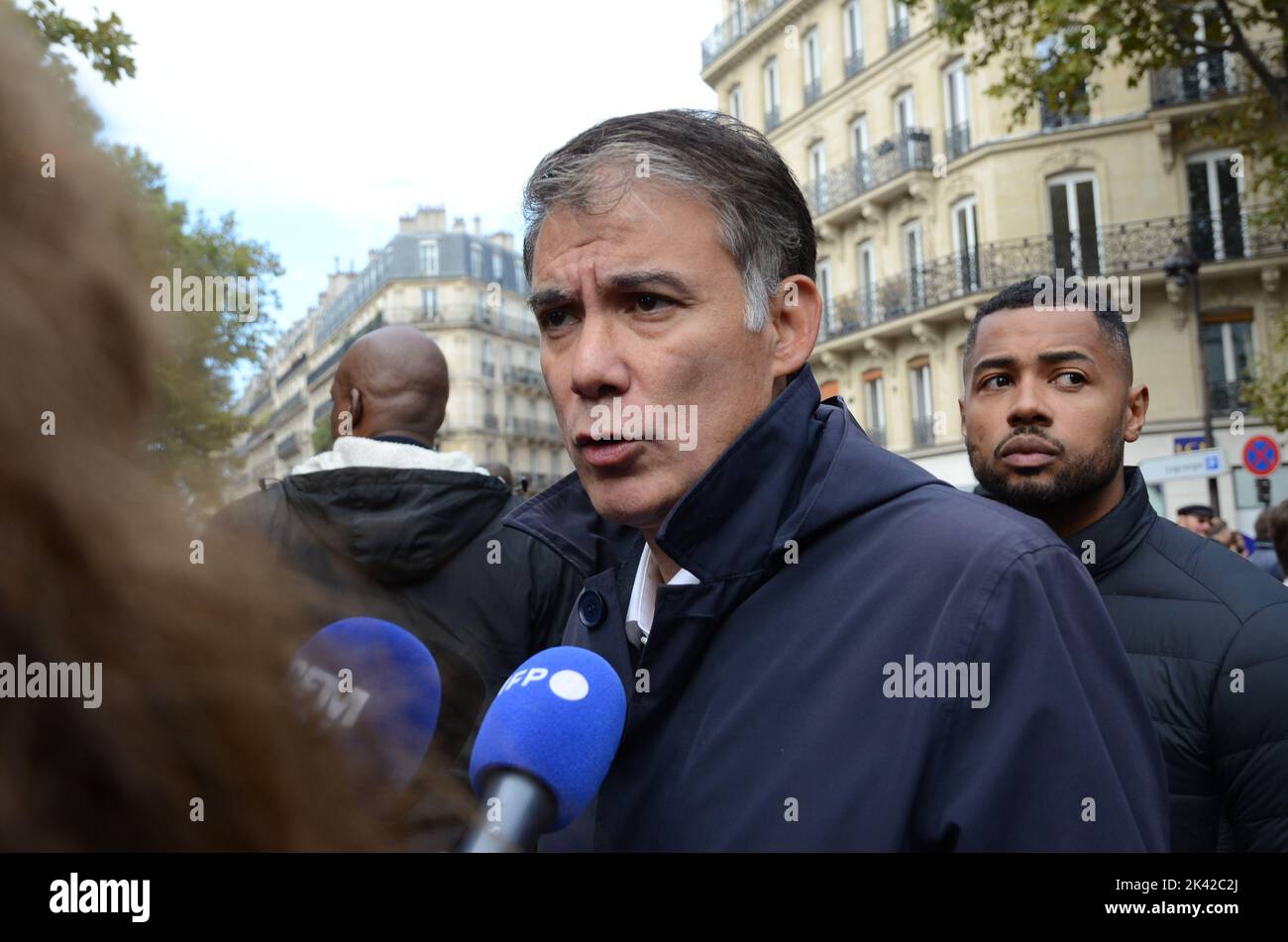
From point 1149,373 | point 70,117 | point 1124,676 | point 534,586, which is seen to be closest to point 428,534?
point 534,586

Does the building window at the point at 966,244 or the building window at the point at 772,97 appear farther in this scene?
the building window at the point at 772,97

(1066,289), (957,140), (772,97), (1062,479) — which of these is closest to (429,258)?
(772,97)

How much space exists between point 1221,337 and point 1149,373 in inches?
61.7

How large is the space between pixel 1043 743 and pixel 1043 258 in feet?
81.6

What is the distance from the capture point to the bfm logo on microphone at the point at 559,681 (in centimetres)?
153

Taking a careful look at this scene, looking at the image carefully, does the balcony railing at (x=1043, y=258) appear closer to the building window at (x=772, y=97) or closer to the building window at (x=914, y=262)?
the building window at (x=914, y=262)

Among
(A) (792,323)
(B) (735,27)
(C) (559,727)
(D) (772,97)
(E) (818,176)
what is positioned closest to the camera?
(C) (559,727)

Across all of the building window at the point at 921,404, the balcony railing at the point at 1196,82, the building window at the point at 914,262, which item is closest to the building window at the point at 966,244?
the building window at the point at 914,262

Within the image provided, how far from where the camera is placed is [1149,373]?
76.5 feet

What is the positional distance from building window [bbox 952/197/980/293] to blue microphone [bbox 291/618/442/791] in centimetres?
2533

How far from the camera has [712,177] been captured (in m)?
2.08

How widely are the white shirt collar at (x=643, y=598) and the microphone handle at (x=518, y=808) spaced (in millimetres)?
712

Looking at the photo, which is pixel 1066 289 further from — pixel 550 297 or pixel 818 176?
pixel 818 176
